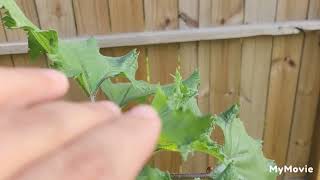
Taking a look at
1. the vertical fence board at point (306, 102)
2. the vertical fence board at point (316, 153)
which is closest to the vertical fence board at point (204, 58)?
the vertical fence board at point (306, 102)

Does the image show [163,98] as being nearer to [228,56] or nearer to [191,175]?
[191,175]

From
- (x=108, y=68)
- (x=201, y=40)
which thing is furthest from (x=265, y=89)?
(x=108, y=68)

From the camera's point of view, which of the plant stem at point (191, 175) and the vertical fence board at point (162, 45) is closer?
the plant stem at point (191, 175)

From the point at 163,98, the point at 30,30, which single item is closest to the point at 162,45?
the point at 30,30

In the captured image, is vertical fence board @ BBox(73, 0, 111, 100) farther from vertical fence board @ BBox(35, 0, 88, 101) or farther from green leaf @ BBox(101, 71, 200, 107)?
green leaf @ BBox(101, 71, 200, 107)

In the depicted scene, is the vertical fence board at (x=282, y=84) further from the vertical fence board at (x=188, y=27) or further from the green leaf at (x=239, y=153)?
the green leaf at (x=239, y=153)

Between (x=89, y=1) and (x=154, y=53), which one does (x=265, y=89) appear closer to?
(x=154, y=53)
